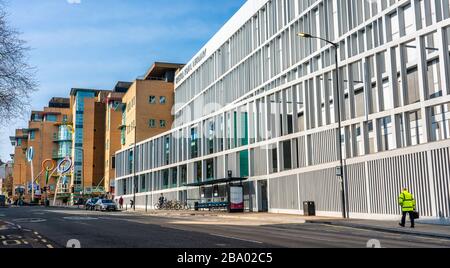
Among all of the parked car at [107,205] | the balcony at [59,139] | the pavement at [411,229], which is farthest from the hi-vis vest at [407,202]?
the balcony at [59,139]

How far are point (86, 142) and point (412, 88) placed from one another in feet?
345

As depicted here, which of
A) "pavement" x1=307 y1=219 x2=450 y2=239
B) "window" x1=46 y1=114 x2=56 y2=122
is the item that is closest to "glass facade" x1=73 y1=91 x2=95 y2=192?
"window" x1=46 y1=114 x2=56 y2=122

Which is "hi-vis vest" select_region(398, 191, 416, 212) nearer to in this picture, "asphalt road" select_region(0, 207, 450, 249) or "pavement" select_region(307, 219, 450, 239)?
"pavement" select_region(307, 219, 450, 239)

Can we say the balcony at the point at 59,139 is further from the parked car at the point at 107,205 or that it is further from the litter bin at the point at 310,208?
the litter bin at the point at 310,208

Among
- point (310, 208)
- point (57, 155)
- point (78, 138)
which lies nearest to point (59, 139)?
point (57, 155)

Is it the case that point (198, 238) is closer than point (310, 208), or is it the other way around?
point (198, 238)

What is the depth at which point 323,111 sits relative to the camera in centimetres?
3703

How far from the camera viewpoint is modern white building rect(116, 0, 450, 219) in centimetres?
2692

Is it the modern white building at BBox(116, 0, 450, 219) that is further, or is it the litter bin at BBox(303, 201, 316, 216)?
the litter bin at BBox(303, 201, 316, 216)

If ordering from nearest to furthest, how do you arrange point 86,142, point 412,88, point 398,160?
point 398,160 < point 412,88 < point 86,142

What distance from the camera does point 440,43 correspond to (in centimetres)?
2548

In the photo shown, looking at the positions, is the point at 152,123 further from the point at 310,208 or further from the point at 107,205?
the point at 310,208
